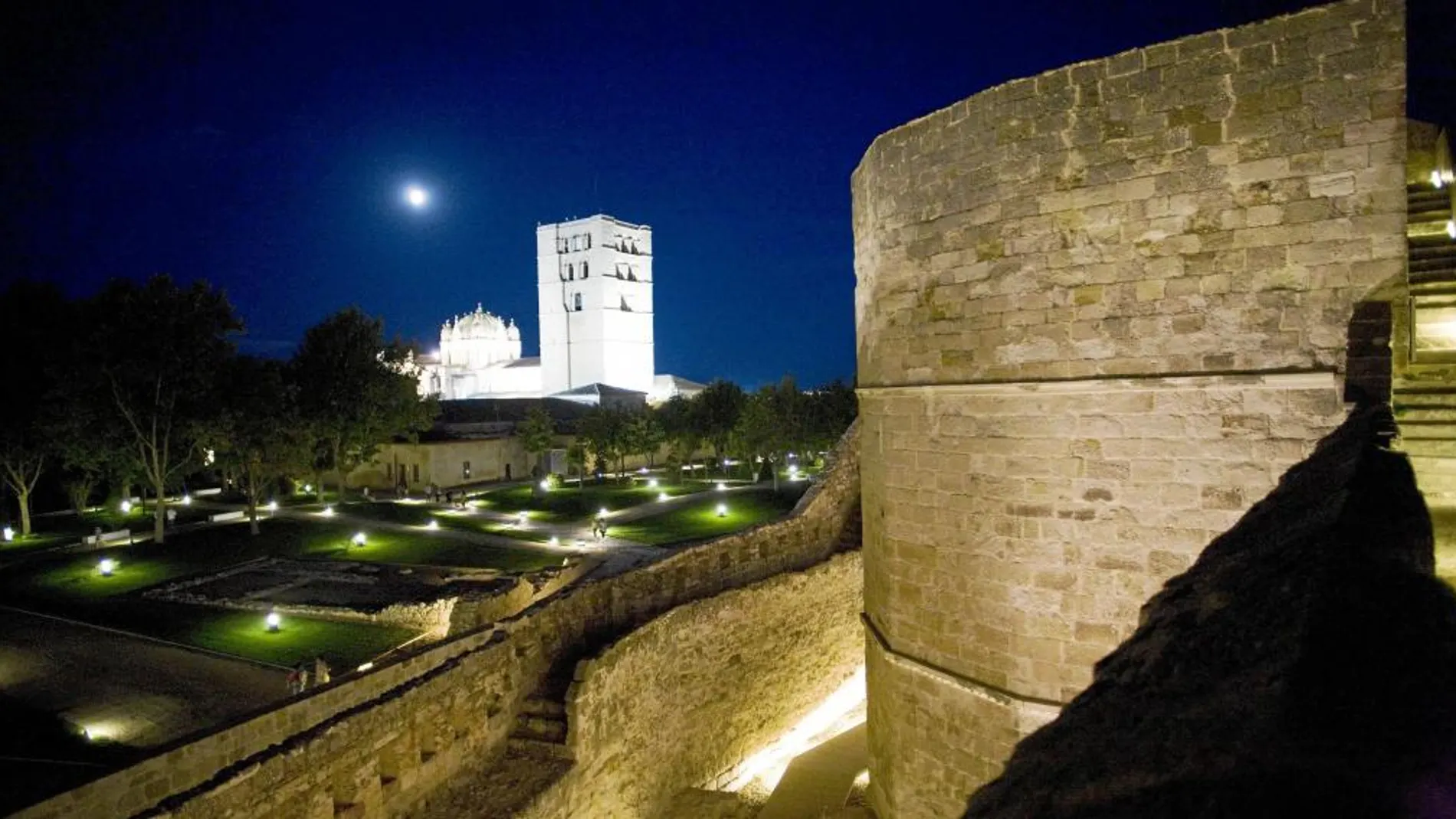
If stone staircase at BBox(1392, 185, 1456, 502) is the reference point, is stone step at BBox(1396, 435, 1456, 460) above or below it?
below

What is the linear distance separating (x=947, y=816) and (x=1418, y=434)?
451cm

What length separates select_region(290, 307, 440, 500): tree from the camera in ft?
111

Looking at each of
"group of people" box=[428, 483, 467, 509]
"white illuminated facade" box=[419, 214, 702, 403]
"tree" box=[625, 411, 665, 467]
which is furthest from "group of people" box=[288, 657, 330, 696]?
"white illuminated facade" box=[419, 214, 702, 403]

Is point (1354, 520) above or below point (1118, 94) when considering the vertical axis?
below

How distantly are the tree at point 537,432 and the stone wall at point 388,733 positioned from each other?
1222 inches

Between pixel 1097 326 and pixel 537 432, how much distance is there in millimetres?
38941

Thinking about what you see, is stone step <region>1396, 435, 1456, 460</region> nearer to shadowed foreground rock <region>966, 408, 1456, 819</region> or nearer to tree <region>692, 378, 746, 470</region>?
shadowed foreground rock <region>966, 408, 1456, 819</region>

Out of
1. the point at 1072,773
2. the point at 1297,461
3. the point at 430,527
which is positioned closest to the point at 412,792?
the point at 1072,773

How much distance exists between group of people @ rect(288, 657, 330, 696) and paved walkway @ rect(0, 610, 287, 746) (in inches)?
18.0

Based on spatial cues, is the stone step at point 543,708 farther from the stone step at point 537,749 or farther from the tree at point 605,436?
the tree at point 605,436

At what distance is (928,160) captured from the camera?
6496mm

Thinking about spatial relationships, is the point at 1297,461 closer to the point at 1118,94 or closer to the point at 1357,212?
the point at 1357,212

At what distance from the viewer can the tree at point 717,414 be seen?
44719 mm

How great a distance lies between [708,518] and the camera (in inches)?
1141
